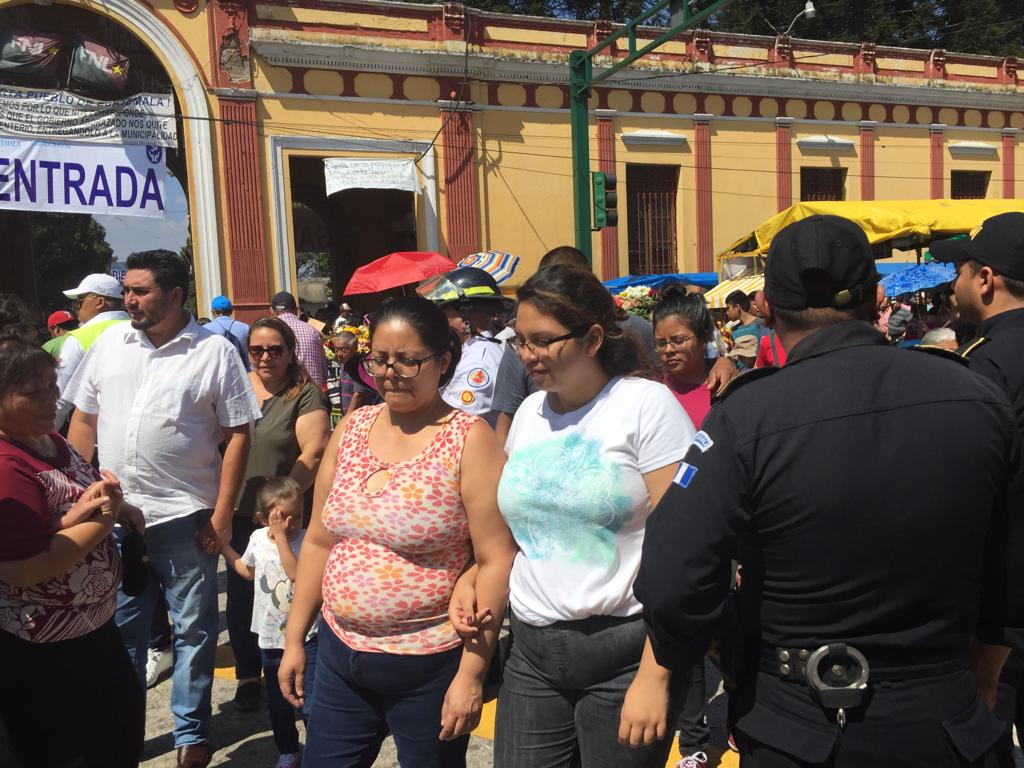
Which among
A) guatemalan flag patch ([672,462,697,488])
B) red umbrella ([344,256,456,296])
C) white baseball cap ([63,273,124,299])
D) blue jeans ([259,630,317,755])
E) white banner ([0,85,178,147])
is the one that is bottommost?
blue jeans ([259,630,317,755])

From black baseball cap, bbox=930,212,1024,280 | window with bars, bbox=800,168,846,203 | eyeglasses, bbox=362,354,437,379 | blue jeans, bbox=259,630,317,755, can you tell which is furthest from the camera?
window with bars, bbox=800,168,846,203

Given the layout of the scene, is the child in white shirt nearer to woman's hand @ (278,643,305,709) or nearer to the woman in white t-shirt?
woman's hand @ (278,643,305,709)

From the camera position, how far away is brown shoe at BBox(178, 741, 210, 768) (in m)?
3.73

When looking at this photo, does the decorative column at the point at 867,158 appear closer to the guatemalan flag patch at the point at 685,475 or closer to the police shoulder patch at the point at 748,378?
the police shoulder patch at the point at 748,378

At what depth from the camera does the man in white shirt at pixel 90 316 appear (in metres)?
5.00

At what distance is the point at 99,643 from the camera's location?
2924mm

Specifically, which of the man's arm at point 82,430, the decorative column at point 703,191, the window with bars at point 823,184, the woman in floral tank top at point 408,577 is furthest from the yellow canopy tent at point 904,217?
the woman in floral tank top at point 408,577

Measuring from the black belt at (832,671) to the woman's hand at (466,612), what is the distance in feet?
2.64

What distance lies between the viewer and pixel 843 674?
5.63ft

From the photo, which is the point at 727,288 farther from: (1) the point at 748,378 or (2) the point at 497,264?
(1) the point at 748,378

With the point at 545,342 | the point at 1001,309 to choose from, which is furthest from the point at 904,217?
the point at 545,342

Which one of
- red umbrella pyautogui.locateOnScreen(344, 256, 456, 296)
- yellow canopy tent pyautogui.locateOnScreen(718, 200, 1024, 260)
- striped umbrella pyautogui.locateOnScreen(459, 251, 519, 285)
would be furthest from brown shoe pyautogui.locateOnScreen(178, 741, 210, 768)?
yellow canopy tent pyautogui.locateOnScreen(718, 200, 1024, 260)

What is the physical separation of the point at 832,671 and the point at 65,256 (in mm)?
56019

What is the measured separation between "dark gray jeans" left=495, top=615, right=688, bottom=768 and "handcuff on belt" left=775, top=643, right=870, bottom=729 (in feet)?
1.86
